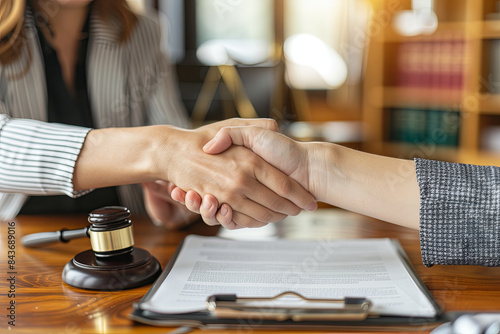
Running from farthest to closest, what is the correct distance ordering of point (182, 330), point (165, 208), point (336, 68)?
point (336, 68) < point (165, 208) < point (182, 330)

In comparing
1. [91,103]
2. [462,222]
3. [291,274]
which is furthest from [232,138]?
[91,103]

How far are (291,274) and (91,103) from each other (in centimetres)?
96

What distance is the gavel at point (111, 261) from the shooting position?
0.76 metres

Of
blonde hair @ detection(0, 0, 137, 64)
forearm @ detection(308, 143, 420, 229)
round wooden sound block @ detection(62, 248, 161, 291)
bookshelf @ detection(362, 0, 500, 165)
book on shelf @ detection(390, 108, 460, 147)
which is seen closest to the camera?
round wooden sound block @ detection(62, 248, 161, 291)

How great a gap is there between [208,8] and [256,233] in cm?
309

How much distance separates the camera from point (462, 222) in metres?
0.81

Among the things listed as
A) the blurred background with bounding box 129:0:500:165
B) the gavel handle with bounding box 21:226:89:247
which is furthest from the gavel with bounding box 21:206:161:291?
the blurred background with bounding box 129:0:500:165

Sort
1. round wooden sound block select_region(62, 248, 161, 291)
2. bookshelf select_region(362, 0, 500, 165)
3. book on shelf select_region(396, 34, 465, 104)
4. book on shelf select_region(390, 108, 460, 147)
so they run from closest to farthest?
round wooden sound block select_region(62, 248, 161, 291), bookshelf select_region(362, 0, 500, 165), book on shelf select_region(396, 34, 465, 104), book on shelf select_region(390, 108, 460, 147)

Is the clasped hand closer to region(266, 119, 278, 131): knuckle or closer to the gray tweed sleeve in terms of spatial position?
region(266, 119, 278, 131): knuckle

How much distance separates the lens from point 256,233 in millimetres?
1083

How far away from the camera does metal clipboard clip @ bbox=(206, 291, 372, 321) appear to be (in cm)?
62

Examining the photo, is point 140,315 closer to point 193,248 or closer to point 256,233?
point 193,248

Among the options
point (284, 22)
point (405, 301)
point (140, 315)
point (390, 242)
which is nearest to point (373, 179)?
point (390, 242)

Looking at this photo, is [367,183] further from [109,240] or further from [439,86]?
[439,86]
